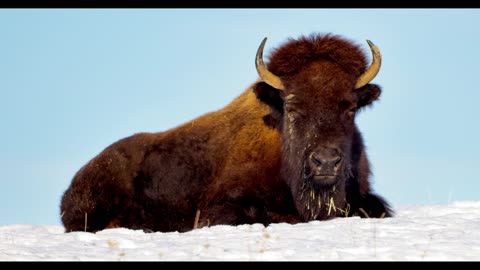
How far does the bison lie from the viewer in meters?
10.4

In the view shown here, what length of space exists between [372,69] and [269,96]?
1.42 metres

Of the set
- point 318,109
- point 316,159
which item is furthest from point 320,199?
point 318,109

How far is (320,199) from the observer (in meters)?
10.5

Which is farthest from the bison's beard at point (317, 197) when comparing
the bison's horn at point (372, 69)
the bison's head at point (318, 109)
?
the bison's horn at point (372, 69)

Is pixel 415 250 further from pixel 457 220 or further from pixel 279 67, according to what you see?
pixel 279 67

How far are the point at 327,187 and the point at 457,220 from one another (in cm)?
161

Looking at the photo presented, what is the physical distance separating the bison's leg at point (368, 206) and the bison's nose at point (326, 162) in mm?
1168

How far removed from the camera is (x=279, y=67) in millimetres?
11148

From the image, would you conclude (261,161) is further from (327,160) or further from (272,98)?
(327,160)

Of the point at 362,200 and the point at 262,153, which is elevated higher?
the point at 262,153

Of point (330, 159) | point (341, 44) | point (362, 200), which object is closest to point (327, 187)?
point (330, 159)

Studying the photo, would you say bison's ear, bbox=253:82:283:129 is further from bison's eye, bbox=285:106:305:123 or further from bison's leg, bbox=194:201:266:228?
bison's leg, bbox=194:201:266:228
